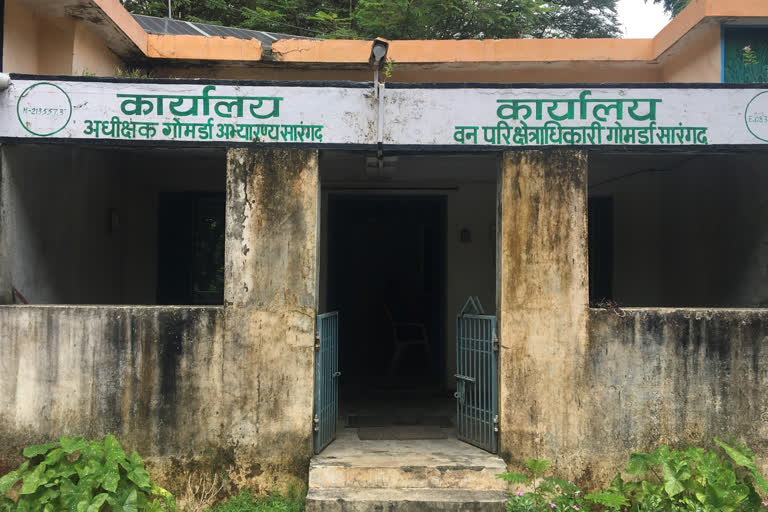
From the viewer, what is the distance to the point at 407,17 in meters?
9.97

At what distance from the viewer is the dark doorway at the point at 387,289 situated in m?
7.13

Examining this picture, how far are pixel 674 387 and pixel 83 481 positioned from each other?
14.0 feet

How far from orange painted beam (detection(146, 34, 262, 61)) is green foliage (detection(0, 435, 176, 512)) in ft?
12.4

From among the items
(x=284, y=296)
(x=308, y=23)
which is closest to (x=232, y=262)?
(x=284, y=296)

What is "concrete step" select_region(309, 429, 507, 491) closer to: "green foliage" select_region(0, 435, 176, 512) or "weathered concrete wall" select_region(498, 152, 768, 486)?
"weathered concrete wall" select_region(498, 152, 768, 486)

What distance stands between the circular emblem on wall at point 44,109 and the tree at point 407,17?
252 inches

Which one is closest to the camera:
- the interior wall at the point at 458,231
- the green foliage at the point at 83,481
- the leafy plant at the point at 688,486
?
the green foliage at the point at 83,481

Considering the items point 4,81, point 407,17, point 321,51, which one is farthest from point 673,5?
point 4,81

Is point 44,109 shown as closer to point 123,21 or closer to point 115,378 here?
point 123,21

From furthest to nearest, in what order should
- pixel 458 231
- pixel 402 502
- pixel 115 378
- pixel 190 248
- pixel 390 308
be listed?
pixel 390 308 < pixel 458 231 < pixel 190 248 < pixel 115 378 < pixel 402 502

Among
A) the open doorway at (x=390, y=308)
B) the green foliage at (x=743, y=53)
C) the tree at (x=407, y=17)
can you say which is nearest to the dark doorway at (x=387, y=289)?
the open doorway at (x=390, y=308)

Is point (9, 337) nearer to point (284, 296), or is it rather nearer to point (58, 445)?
point (58, 445)

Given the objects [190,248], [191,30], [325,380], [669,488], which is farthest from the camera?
[191,30]

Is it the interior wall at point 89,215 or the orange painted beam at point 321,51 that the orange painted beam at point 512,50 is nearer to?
the orange painted beam at point 321,51
